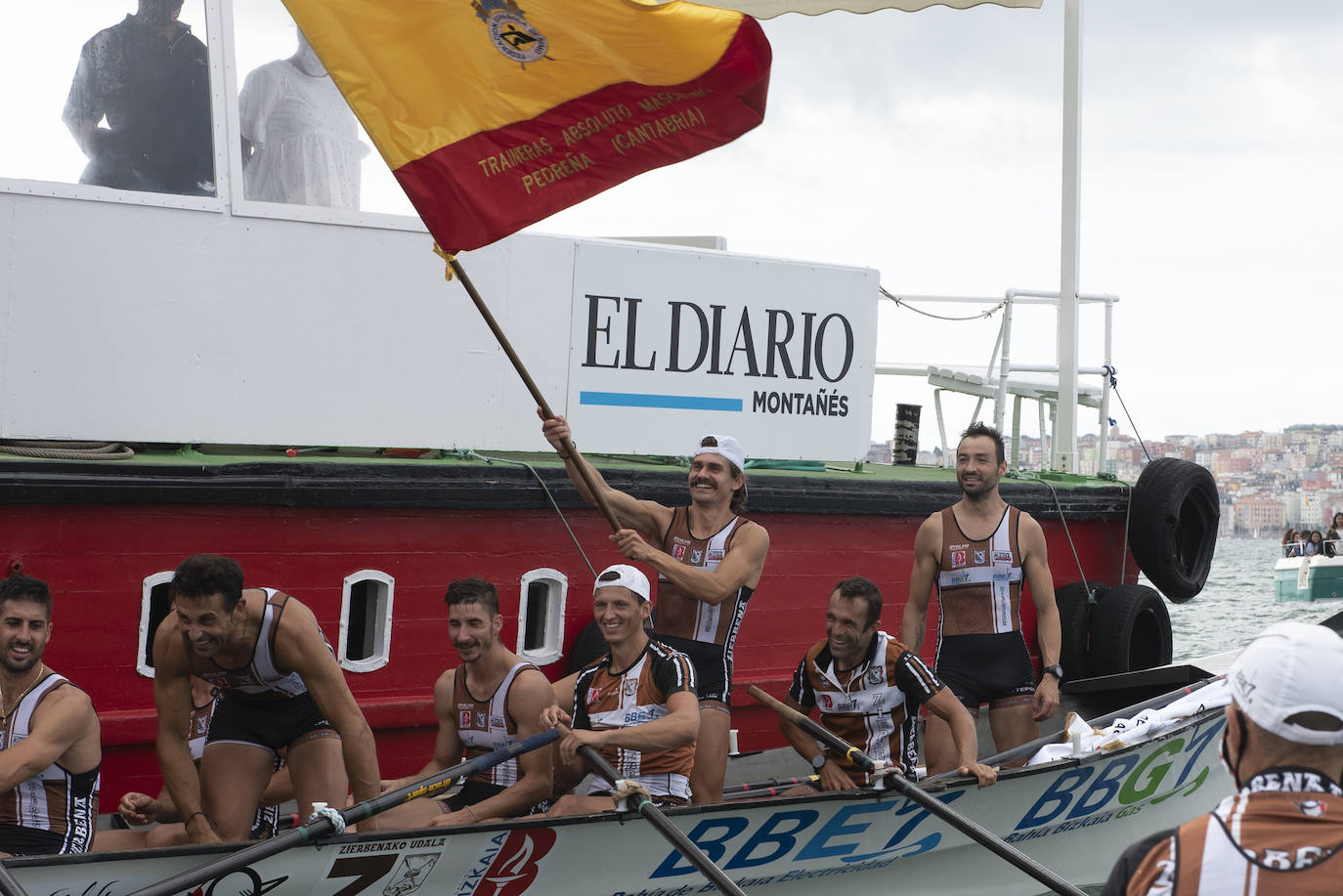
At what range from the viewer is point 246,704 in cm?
581

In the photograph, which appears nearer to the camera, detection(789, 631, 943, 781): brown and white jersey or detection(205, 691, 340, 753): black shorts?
detection(205, 691, 340, 753): black shorts

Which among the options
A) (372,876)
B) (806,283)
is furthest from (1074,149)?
(372,876)

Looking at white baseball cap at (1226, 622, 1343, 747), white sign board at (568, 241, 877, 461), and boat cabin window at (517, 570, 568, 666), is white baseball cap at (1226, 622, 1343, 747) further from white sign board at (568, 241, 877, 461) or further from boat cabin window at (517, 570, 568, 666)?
white sign board at (568, 241, 877, 461)

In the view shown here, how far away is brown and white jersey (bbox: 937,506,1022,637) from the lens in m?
7.32

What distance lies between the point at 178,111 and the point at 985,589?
4.61m

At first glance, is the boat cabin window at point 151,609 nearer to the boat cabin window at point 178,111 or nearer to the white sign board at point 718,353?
the boat cabin window at point 178,111

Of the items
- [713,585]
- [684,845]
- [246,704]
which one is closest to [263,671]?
[246,704]

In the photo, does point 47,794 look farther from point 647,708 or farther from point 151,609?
point 647,708

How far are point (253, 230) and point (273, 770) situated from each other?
250 cm

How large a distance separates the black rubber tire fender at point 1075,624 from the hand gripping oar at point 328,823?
4.80m

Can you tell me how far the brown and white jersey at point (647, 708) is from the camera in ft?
19.4

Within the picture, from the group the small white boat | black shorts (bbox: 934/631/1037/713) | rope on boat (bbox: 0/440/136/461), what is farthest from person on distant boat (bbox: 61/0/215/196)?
the small white boat

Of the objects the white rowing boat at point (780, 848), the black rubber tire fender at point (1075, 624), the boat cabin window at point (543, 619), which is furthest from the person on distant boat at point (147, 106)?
the black rubber tire fender at point (1075, 624)

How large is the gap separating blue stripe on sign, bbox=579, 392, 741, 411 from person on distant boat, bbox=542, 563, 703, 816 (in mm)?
1942
